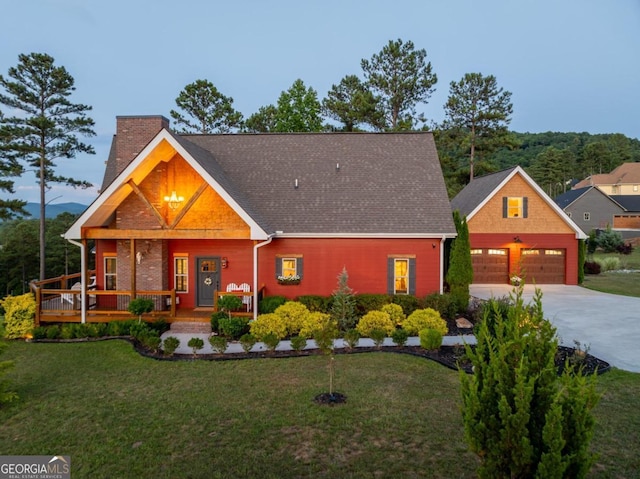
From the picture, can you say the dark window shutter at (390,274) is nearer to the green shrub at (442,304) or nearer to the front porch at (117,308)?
the green shrub at (442,304)

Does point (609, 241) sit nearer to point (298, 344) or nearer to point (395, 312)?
point (395, 312)

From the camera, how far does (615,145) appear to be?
100812 millimetres

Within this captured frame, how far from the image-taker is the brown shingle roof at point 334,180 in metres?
15.9

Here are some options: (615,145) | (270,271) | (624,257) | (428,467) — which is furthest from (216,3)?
(615,145)

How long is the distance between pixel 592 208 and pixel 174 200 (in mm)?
54860

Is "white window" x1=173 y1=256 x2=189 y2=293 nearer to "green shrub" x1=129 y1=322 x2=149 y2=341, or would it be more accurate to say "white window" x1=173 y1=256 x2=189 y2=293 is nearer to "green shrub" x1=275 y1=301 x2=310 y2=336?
"green shrub" x1=129 y1=322 x2=149 y2=341

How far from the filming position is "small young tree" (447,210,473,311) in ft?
52.1

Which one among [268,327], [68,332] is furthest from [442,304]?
[68,332]

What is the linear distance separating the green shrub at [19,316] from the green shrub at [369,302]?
1069 centimetres

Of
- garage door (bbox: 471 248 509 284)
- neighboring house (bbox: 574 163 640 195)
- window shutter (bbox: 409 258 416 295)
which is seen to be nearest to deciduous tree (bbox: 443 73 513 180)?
garage door (bbox: 471 248 509 284)

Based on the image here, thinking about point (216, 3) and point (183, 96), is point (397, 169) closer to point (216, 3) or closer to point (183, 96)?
point (216, 3)

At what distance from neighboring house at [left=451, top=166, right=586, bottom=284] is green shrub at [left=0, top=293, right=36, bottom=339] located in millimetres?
21102

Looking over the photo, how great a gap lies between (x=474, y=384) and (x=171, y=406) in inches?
227

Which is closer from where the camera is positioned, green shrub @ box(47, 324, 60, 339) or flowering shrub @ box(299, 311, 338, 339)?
A: flowering shrub @ box(299, 311, 338, 339)
